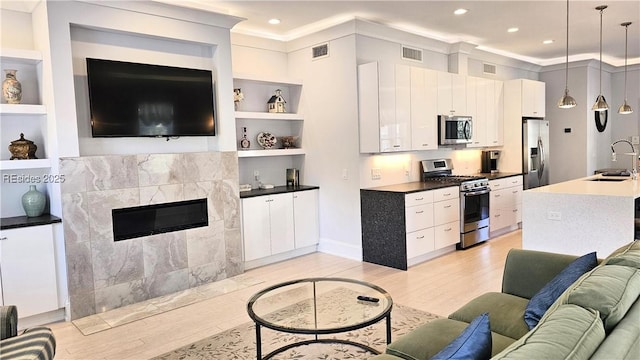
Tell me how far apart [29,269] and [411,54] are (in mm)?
4975

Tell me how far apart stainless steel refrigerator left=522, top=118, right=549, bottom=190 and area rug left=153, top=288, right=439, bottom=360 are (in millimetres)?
4630

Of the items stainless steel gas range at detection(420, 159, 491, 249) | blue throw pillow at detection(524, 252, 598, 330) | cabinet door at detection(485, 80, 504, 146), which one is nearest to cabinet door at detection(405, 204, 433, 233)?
stainless steel gas range at detection(420, 159, 491, 249)

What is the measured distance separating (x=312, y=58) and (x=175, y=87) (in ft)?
6.48

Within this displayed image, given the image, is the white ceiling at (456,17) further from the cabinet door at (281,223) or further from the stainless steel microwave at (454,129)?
the cabinet door at (281,223)

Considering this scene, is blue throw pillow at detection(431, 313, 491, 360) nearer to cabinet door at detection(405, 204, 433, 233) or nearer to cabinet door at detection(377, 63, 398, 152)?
cabinet door at detection(405, 204, 433, 233)

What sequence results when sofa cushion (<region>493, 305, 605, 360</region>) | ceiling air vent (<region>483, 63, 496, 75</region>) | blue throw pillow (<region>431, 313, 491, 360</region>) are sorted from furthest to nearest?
1. ceiling air vent (<region>483, 63, 496, 75</region>)
2. blue throw pillow (<region>431, 313, 491, 360</region>)
3. sofa cushion (<region>493, 305, 605, 360</region>)

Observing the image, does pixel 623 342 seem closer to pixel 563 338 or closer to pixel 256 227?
pixel 563 338

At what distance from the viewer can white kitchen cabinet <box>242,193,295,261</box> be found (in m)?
5.09

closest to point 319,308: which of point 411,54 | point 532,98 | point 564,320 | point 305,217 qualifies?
point 564,320

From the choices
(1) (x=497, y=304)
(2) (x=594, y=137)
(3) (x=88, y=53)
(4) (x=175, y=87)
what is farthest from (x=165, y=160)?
(2) (x=594, y=137)

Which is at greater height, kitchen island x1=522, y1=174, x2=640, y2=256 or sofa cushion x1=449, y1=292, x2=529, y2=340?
kitchen island x1=522, y1=174, x2=640, y2=256

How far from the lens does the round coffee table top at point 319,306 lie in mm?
2496

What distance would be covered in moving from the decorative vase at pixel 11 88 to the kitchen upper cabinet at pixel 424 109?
413 cm

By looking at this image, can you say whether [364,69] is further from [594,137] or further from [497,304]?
[594,137]
